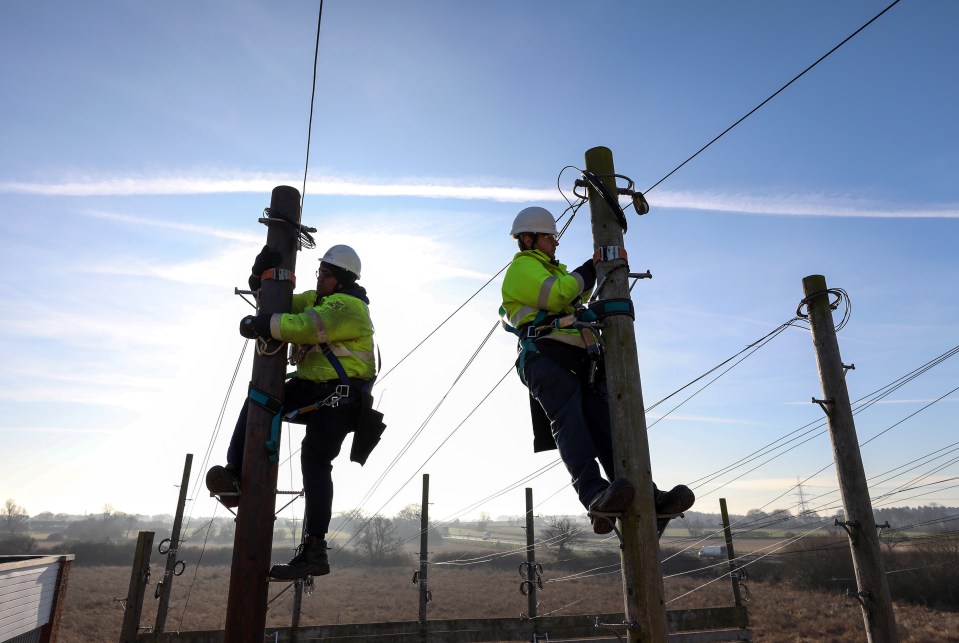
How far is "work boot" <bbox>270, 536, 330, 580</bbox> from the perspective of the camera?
353 cm

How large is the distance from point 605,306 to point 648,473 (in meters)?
0.97

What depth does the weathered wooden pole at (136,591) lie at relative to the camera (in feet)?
38.1

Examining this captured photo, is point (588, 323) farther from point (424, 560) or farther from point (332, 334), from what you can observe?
point (424, 560)

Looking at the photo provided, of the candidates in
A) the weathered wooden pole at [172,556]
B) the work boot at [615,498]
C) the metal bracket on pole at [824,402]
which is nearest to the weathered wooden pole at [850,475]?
the metal bracket on pole at [824,402]

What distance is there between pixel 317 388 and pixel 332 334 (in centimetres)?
38

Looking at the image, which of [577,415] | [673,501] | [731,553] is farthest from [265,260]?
[731,553]

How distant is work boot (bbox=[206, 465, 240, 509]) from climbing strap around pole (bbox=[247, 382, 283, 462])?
0.26 metres

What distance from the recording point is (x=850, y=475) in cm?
713

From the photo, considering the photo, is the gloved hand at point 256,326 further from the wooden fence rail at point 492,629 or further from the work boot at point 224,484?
the wooden fence rail at point 492,629

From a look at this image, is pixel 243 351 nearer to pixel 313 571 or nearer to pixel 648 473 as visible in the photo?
pixel 313 571

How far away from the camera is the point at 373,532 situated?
3088 inches

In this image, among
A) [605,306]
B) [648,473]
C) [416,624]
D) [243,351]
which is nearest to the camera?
[648,473]

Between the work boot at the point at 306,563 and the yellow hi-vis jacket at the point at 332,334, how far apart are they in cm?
105

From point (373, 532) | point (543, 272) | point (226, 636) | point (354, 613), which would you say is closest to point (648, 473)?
point (543, 272)
